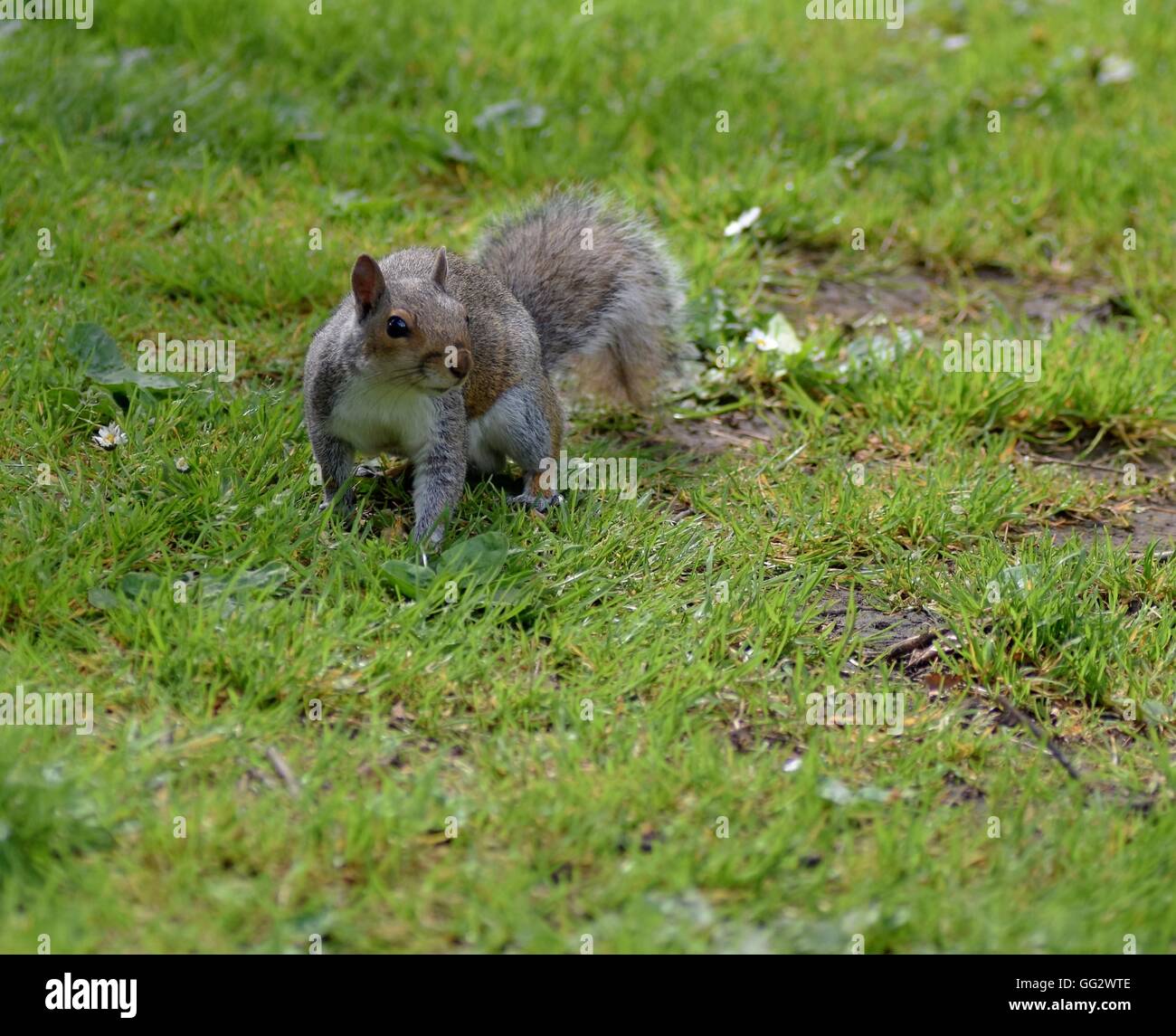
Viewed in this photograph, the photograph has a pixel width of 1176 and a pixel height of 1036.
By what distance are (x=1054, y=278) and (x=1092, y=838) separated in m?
2.86

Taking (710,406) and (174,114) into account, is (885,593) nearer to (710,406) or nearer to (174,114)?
(710,406)

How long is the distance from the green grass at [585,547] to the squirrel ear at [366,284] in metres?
0.46

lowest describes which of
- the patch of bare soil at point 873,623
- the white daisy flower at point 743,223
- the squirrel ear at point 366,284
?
the patch of bare soil at point 873,623

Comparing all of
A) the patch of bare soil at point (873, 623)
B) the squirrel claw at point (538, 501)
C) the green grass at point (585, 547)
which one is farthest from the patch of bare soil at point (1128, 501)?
the squirrel claw at point (538, 501)

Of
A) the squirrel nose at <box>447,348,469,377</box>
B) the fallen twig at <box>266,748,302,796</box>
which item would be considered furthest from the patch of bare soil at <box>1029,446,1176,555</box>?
the fallen twig at <box>266,748,302,796</box>

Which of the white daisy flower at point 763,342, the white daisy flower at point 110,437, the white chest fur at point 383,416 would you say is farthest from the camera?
the white daisy flower at point 763,342

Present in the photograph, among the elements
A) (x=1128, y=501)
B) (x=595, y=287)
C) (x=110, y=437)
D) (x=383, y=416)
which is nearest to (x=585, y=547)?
(x=383, y=416)

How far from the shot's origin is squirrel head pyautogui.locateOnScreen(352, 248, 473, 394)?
2895 mm

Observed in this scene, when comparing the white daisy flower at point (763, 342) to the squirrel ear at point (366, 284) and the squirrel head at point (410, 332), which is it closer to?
the squirrel head at point (410, 332)

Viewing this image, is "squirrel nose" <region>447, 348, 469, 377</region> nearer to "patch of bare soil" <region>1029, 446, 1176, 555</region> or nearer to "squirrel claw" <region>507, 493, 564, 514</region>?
"squirrel claw" <region>507, 493, 564, 514</region>

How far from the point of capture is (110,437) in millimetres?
3193

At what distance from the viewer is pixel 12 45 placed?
485 cm

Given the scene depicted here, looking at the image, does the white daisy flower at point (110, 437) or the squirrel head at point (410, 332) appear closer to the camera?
the squirrel head at point (410, 332)

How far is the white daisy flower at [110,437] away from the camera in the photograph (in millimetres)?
3176
